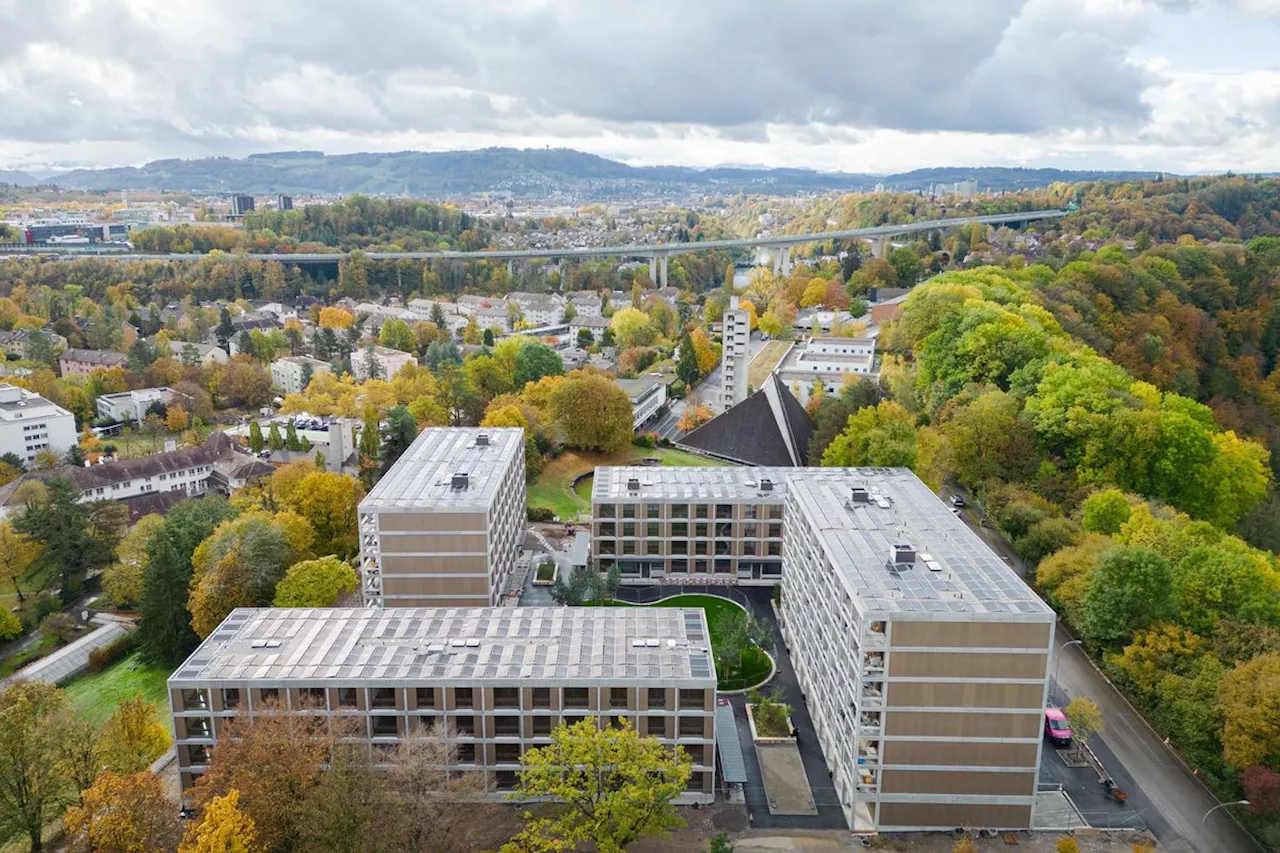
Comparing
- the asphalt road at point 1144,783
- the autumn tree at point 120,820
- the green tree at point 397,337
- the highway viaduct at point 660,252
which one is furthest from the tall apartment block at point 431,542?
the highway viaduct at point 660,252

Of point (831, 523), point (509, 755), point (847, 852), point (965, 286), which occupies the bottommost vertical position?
point (847, 852)

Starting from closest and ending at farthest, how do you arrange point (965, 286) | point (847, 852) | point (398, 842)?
point (398, 842), point (847, 852), point (965, 286)

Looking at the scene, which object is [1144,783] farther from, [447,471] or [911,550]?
[447,471]

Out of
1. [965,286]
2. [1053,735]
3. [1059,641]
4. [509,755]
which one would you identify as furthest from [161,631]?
[965,286]

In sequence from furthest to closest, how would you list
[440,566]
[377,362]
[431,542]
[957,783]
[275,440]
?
[377,362]
[275,440]
[440,566]
[431,542]
[957,783]

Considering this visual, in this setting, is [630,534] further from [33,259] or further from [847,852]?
[33,259]

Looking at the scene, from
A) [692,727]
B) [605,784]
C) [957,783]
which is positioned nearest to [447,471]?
[692,727]

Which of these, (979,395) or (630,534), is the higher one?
(979,395)

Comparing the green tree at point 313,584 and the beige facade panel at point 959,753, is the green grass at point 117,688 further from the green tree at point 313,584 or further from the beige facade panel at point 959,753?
the beige facade panel at point 959,753
